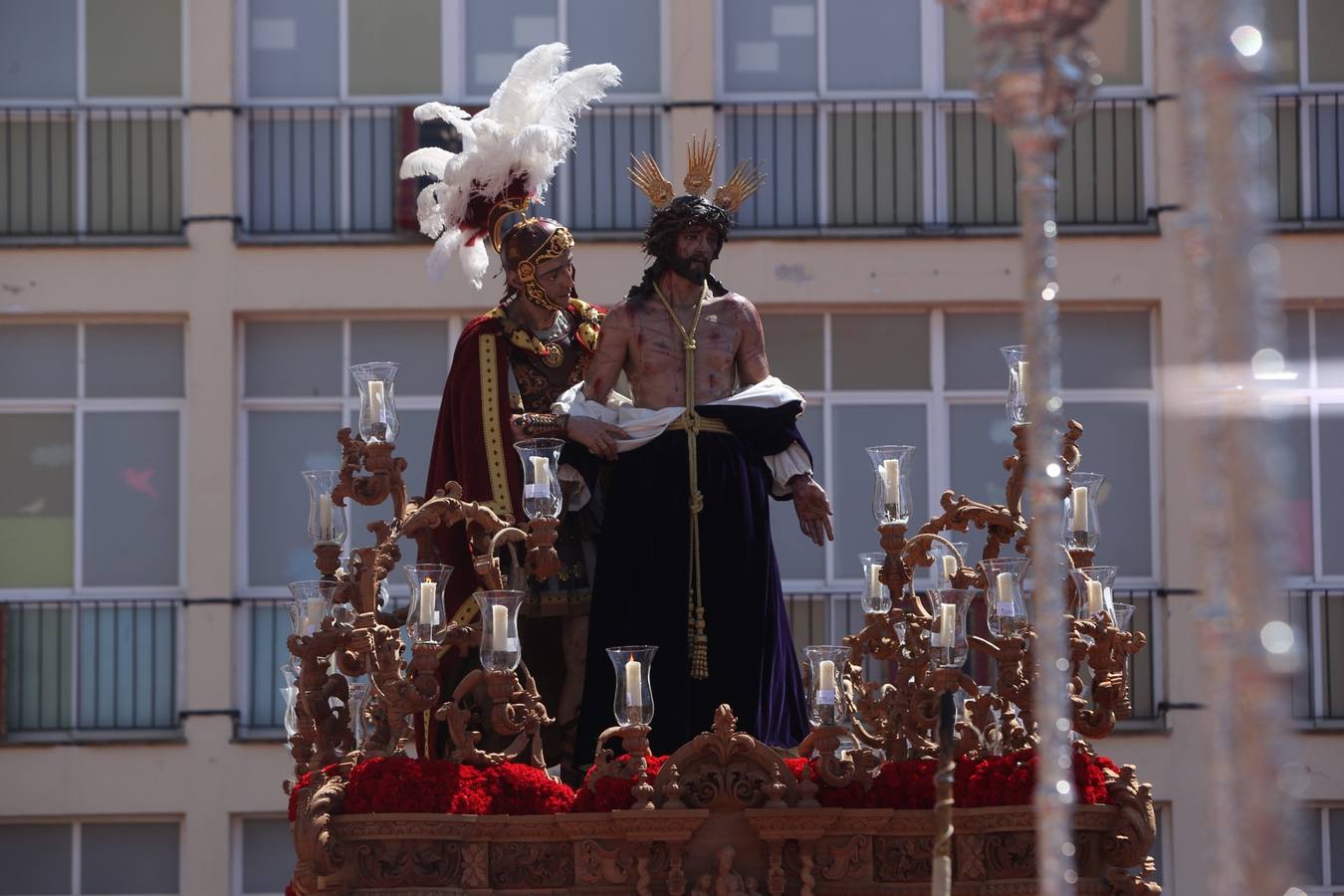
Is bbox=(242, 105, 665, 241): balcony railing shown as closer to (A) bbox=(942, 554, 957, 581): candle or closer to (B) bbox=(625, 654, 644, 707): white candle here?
(A) bbox=(942, 554, 957, 581): candle

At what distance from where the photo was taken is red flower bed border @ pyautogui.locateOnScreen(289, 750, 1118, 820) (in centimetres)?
845

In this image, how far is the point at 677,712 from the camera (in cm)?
938

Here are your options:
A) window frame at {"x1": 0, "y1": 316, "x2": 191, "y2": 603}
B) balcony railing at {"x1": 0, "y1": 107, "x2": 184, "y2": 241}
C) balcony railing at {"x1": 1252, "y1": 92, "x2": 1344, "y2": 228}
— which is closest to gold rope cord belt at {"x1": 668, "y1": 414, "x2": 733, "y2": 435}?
window frame at {"x1": 0, "y1": 316, "x2": 191, "y2": 603}

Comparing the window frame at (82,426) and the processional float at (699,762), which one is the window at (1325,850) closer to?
the window frame at (82,426)

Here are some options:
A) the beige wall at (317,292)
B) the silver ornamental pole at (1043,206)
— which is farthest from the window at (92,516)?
the silver ornamental pole at (1043,206)

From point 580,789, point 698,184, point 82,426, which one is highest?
point 698,184

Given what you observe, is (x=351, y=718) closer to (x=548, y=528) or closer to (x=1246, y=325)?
(x=548, y=528)

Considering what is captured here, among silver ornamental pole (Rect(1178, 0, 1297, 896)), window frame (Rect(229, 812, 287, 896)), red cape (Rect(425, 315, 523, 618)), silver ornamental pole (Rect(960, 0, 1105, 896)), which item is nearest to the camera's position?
silver ornamental pole (Rect(1178, 0, 1297, 896))

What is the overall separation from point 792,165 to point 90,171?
489cm

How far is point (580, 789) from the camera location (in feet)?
28.1

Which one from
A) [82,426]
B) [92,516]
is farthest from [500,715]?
[82,426]

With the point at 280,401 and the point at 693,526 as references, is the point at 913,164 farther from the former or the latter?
the point at 693,526

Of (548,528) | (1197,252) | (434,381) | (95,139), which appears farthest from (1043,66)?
(95,139)

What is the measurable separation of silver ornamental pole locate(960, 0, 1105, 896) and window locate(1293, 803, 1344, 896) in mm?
12405
